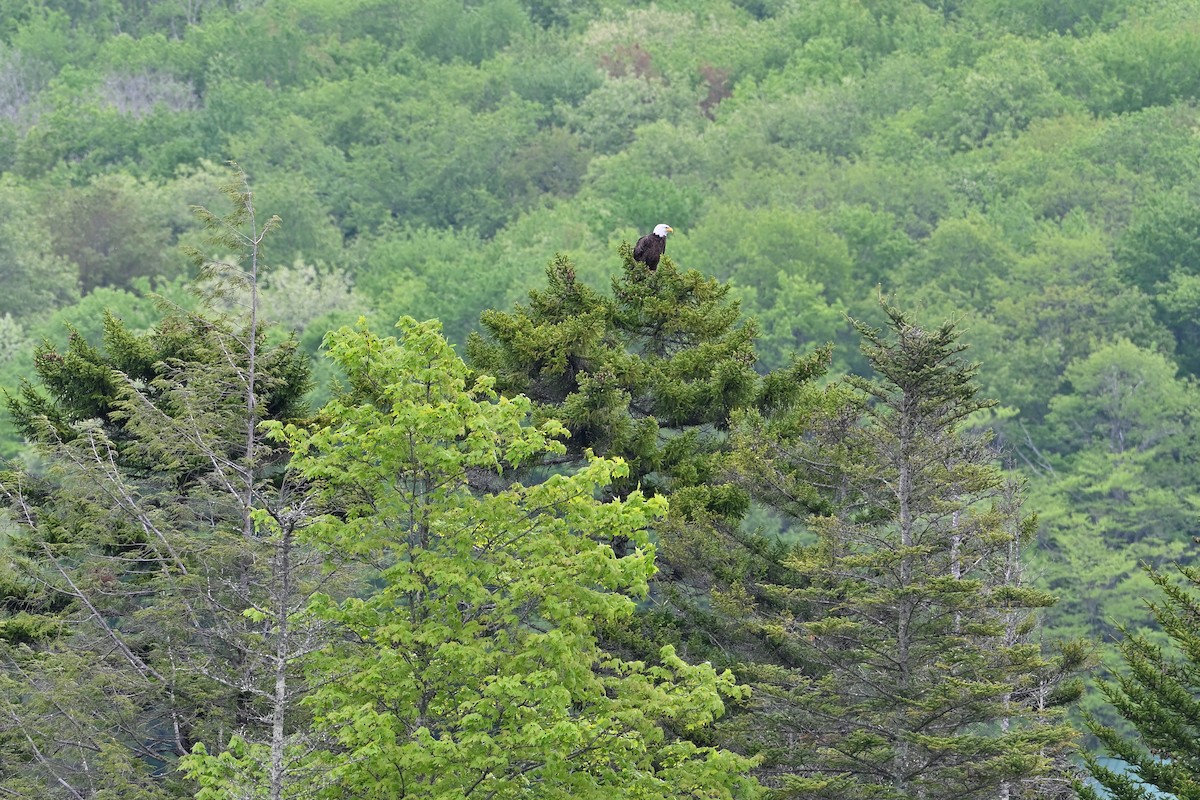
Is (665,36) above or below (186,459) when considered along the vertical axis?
below

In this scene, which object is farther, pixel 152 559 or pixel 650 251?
pixel 650 251

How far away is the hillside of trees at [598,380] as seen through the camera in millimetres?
22078

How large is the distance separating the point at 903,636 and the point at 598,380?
5.09 m

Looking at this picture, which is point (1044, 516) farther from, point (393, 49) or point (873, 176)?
point (393, 49)

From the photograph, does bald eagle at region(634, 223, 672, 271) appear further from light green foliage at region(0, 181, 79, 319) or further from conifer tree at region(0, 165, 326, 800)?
light green foliage at region(0, 181, 79, 319)

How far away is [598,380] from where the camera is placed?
27484 mm

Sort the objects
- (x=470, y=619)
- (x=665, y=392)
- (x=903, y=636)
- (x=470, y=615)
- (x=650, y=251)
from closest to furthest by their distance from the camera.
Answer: (x=470, y=619) < (x=470, y=615) < (x=903, y=636) < (x=665, y=392) < (x=650, y=251)

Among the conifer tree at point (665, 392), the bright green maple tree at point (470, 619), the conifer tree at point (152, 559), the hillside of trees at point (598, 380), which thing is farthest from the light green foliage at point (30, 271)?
the bright green maple tree at point (470, 619)

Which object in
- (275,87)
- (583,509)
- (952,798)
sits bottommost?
(275,87)

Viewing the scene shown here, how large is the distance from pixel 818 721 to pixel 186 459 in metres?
6.90

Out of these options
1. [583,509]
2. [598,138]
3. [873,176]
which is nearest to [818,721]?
→ [583,509]

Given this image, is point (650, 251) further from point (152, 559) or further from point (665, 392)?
point (152, 559)

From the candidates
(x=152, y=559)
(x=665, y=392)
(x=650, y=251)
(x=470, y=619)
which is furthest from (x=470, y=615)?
(x=650, y=251)

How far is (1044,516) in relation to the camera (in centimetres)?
7638
